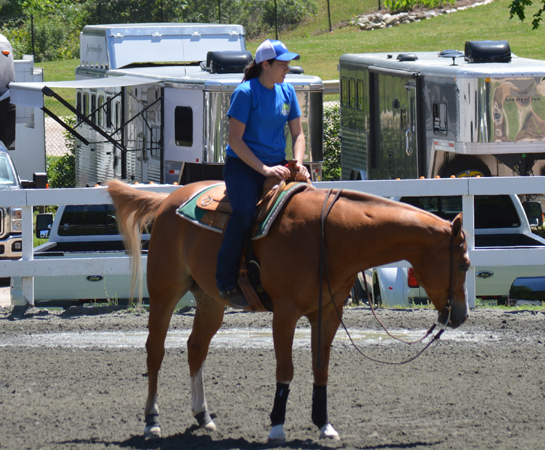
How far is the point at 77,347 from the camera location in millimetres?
7094

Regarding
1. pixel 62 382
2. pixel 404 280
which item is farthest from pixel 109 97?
pixel 62 382

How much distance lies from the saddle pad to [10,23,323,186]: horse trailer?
9.09 meters

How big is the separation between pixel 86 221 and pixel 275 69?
19.6ft

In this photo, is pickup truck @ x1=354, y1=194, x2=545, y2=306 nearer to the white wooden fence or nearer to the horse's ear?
the white wooden fence

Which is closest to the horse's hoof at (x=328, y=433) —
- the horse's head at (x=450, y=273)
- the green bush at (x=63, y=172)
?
the horse's head at (x=450, y=273)

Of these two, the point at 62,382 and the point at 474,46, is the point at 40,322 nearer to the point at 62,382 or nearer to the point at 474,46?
the point at 62,382

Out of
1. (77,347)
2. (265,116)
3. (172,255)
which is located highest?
(265,116)

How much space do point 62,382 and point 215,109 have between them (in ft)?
30.0

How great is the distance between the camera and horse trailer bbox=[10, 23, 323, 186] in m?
14.9

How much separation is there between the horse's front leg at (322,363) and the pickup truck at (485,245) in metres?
3.41

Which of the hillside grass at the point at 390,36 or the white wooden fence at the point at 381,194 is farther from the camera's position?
the hillside grass at the point at 390,36

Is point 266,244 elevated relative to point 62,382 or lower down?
elevated

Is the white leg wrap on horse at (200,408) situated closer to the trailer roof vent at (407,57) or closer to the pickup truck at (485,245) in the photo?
the pickup truck at (485,245)

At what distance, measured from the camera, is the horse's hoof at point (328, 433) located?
4809 millimetres
